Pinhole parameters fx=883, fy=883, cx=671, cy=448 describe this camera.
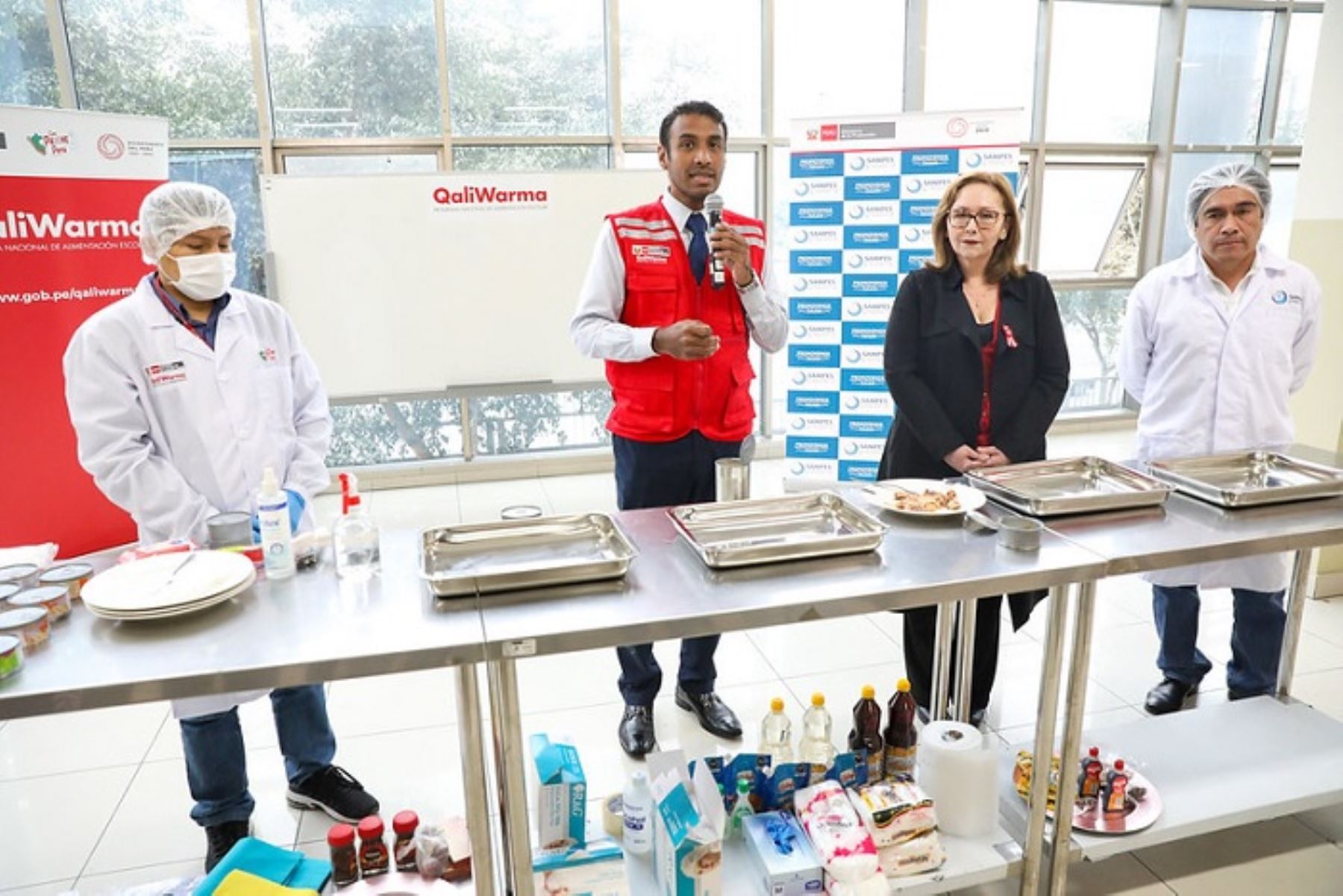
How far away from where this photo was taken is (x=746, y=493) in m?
1.91

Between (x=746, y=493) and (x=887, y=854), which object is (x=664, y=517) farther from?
(x=887, y=854)

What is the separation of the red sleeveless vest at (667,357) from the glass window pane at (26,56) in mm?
3971

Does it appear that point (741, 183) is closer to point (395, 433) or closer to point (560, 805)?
point (395, 433)

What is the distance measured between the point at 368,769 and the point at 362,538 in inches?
48.8

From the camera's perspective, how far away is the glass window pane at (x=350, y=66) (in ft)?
15.8

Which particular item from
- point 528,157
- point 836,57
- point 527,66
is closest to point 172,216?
point 528,157

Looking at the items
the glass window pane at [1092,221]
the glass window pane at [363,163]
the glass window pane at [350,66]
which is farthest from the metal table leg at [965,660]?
the glass window pane at [1092,221]

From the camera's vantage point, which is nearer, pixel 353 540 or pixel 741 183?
pixel 353 540

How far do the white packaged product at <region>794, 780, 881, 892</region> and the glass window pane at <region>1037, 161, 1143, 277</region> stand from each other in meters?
5.29

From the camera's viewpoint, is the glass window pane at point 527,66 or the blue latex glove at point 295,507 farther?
the glass window pane at point 527,66

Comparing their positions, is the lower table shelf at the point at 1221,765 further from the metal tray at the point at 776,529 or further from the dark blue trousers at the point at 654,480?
the dark blue trousers at the point at 654,480

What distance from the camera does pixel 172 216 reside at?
192cm

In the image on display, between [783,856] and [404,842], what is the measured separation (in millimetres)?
796

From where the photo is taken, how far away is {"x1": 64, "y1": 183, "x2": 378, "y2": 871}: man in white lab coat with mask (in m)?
1.89
